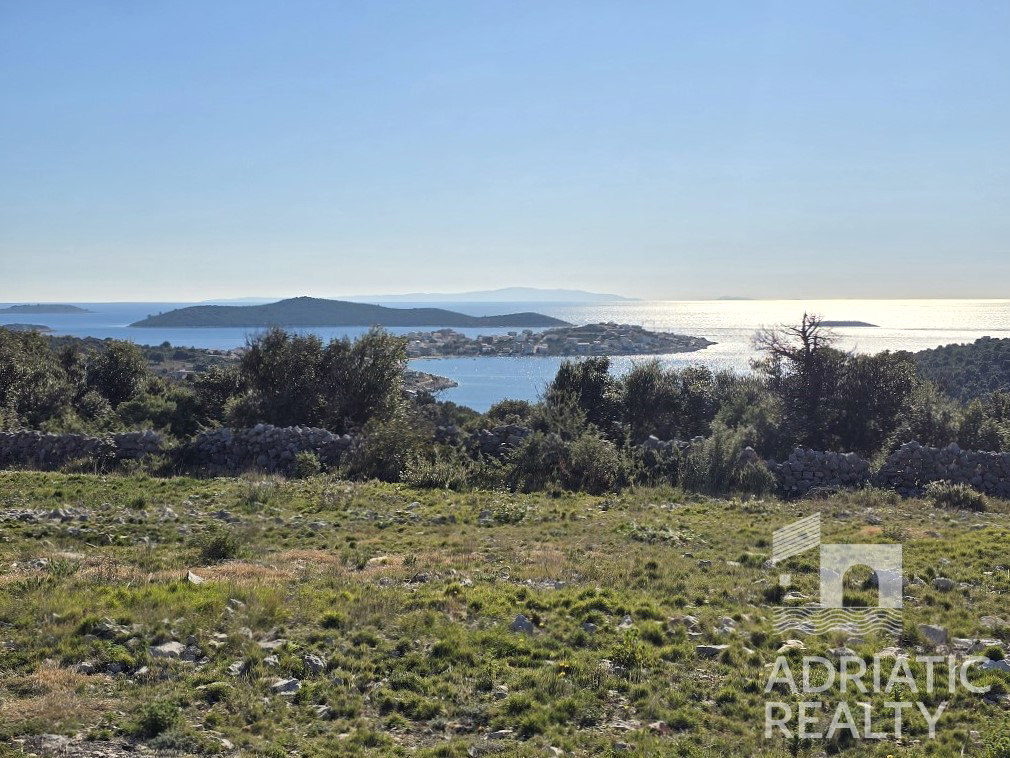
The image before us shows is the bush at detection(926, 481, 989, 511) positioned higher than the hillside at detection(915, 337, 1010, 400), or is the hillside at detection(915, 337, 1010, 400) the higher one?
the hillside at detection(915, 337, 1010, 400)

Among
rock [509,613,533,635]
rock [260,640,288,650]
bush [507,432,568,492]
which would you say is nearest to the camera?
rock [260,640,288,650]

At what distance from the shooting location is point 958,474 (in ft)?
60.7

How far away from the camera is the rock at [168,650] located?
6730 millimetres

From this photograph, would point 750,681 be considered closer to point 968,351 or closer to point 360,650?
point 360,650

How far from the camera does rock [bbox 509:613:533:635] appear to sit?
7.75 m

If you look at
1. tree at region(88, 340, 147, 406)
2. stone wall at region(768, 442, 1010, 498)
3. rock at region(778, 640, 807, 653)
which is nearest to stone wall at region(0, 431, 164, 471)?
tree at region(88, 340, 147, 406)

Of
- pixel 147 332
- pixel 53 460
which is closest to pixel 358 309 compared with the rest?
pixel 147 332

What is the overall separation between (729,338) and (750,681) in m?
68.1

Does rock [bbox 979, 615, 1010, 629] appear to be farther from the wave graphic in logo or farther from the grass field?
the wave graphic in logo

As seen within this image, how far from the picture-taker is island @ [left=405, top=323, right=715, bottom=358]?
5425 cm

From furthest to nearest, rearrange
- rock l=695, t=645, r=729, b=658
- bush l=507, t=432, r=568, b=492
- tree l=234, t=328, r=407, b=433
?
tree l=234, t=328, r=407, b=433
bush l=507, t=432, r=568, b=492
rock l=695, t=645, r=729, b=658

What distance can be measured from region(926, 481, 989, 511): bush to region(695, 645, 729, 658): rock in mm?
11539

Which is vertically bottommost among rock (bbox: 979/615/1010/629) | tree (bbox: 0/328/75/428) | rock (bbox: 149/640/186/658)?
rock (bbox: 149/640/186/658)

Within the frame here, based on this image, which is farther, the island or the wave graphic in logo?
the island
